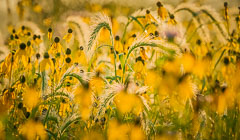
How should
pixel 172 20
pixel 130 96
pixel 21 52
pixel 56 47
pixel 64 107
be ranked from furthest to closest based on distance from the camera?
1. pixel 56 47
2. pixel 172 20
3. pixel 21 52
4. pixel 64 107
5. pixel 130 96

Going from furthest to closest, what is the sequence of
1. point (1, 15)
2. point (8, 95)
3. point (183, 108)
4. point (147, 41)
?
point (1, 15) < point (183, 108) < point (8, 95) < point (147, 41)

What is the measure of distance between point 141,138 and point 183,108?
20.6 inches

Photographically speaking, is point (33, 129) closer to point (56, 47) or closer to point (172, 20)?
point (56, 47)

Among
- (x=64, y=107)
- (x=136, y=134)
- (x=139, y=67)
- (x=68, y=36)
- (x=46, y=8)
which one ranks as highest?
(x=46, y=8)

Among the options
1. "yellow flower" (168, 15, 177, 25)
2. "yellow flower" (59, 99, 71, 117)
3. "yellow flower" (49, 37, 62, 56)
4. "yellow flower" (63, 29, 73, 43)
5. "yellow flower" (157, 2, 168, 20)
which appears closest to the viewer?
"yellow flower" (59, 99, 71, 117)

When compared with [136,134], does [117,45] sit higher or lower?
higher

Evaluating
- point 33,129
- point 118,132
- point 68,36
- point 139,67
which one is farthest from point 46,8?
point 118,132

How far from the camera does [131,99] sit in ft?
4.12

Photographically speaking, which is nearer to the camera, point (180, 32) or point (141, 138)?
point (141, 138)

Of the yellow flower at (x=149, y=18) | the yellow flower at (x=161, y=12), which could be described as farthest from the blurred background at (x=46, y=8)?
the yellow flower at (x=149, y=18)

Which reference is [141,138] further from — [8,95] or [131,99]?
[8,95]

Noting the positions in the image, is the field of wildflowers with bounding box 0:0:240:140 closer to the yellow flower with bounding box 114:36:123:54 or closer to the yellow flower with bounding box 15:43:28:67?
the yellow flower with bounding box 15:43:28:67


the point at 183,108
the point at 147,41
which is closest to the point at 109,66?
the point at 183,108

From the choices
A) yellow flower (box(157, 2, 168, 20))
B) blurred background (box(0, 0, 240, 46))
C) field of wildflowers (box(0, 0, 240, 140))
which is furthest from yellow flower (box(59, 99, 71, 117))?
blurred background (box(0, 0, 240, 46))
